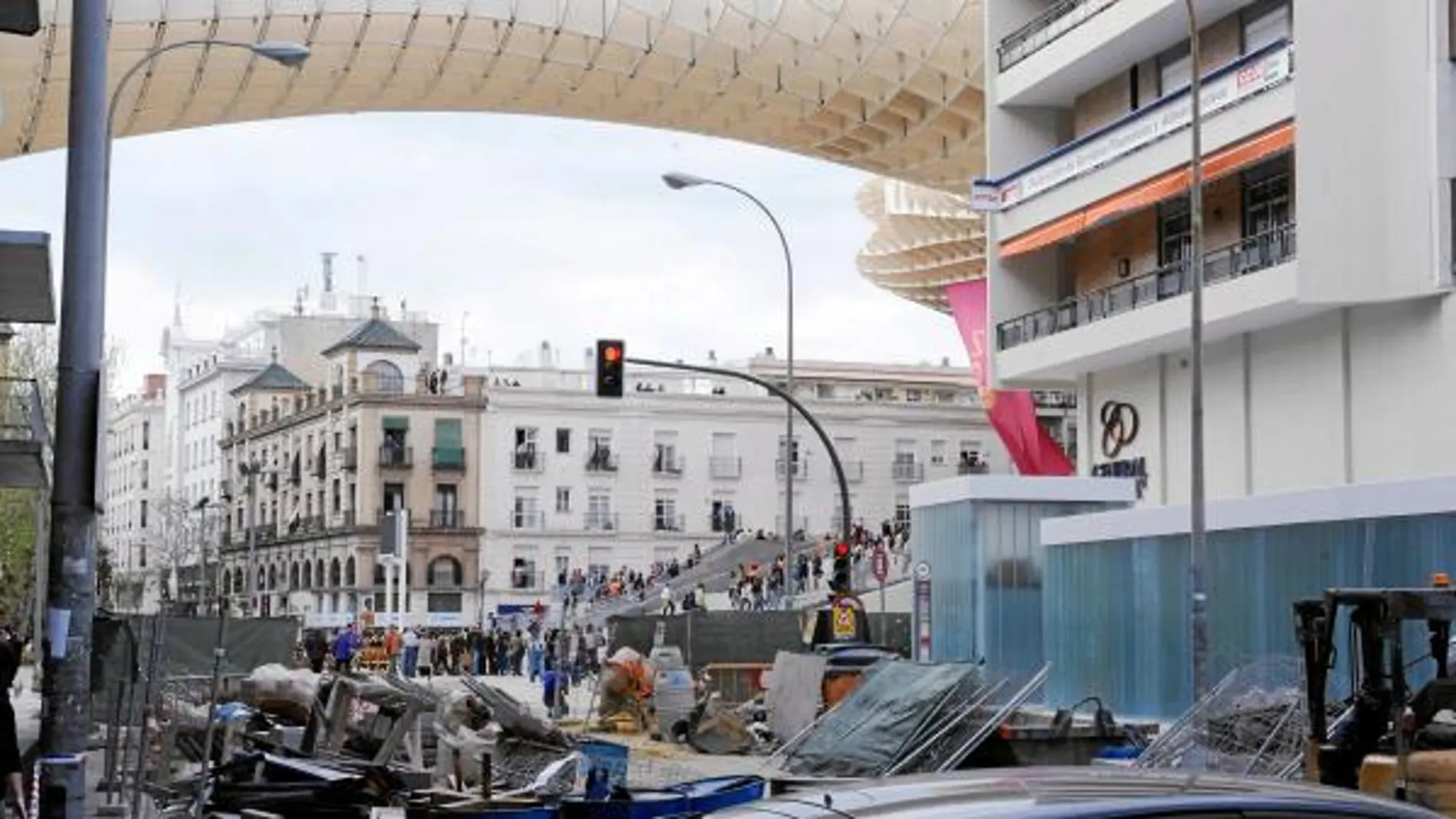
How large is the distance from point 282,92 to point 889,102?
640 inches

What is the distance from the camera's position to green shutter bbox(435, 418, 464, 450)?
99938mm

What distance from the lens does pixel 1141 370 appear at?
3953 cm

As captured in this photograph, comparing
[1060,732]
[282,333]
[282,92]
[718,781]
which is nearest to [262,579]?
[282,333]

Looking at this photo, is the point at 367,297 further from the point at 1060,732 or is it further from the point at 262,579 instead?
the point at 1060,732

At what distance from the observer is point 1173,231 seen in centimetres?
3844

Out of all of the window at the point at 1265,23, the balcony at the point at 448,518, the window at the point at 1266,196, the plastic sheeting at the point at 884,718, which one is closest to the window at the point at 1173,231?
the window at the point at 1266,196

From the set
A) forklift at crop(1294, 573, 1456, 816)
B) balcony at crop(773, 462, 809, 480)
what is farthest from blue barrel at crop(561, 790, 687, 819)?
balcony at crop(773, 462, 809, 480)

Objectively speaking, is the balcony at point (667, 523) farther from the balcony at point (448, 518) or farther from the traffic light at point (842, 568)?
the traffic light at point (842, 568)

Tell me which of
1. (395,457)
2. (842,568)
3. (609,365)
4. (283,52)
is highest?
(283,52)

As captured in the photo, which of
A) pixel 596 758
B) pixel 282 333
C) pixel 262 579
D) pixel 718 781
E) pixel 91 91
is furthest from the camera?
pixel 282 333

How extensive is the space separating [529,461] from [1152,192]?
214ft

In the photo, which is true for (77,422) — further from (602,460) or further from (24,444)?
(602,460)

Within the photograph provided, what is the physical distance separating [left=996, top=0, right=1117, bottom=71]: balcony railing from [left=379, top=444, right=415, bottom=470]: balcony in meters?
62.7

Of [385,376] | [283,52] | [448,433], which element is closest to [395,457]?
[448,433]
